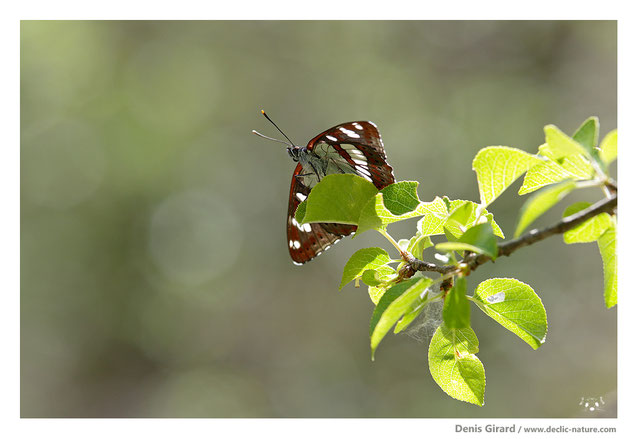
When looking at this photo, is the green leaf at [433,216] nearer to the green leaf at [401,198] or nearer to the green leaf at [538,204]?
the green leaf at [401,198]

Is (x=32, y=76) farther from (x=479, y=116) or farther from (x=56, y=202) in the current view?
(x=479, y=116)

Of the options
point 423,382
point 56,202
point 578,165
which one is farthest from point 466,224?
point 56,202

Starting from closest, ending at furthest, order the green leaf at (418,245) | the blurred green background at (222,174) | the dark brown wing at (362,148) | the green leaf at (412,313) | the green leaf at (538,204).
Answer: the green leaf at (538,204), the green leaf at (412,313), the green leaf at (418,245), the dark brown wing at (362,148), the blurred green background at (222,174)

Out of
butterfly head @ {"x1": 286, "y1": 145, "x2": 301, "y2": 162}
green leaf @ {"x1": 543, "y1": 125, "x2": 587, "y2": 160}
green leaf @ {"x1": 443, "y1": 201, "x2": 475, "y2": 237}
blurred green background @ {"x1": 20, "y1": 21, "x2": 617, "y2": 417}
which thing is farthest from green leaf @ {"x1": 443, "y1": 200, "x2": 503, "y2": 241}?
blurred green background @ {"x1": 20, "y1": 21, "x2": 617, "y2": 417}

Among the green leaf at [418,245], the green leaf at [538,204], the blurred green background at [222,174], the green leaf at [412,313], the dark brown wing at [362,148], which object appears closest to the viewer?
the green leaf at [538,204]

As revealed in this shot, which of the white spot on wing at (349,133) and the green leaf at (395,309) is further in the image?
the white spot on wing at (349,133)

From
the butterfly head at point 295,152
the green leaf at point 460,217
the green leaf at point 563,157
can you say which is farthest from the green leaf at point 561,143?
the butterfly head at point 295,152
